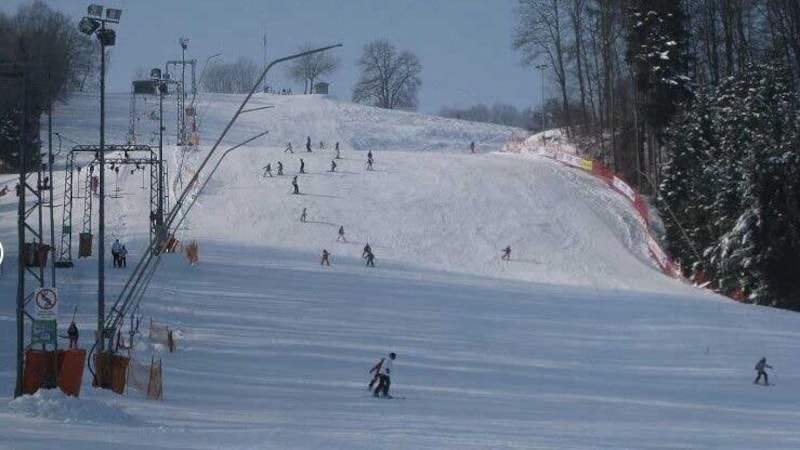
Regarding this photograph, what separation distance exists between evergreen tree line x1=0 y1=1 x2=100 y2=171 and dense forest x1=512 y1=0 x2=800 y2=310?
30268mm

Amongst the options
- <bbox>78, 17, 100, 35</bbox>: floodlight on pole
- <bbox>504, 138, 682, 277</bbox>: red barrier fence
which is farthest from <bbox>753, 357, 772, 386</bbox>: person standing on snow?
<bbox>504, 138, 682, 277</bbox>: red barrier fence

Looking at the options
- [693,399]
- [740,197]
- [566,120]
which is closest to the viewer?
[693,399]

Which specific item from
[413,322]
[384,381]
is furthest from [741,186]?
[384,381]

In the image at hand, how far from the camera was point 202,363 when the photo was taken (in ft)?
88.7

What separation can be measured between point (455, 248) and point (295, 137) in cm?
3877

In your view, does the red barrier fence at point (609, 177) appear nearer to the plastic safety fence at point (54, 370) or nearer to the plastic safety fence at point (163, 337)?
the plastic safety fence at point (163, 337)

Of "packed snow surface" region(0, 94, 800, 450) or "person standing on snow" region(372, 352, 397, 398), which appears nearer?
"packed snow surface" region(0, 94, 800, 450)

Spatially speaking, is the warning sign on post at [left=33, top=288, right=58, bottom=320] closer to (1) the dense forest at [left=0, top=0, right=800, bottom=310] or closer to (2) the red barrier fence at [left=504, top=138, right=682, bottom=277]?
(1) the dense forest at [left=0, top=0, right=800, bottom=310]

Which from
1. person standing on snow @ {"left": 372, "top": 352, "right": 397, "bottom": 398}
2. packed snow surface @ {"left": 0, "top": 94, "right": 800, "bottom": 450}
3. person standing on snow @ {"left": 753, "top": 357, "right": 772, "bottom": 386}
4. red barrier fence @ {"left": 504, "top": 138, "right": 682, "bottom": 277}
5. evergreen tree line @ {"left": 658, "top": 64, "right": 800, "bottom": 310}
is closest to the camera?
packed snow surface @ {"left": 0, "top": 94, "right": 800, "bottom": 450}

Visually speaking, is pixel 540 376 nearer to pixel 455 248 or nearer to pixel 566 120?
pixel 455 248

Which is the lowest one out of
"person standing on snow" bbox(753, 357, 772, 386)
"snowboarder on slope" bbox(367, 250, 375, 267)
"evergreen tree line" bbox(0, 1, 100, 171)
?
"person standing on snow" bbox(753, 357, 772, 386)

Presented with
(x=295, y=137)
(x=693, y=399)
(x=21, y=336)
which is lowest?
(x=693, y=399)

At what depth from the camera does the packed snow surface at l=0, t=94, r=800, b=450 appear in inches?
773

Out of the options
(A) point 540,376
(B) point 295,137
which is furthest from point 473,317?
(B) point 295,137
